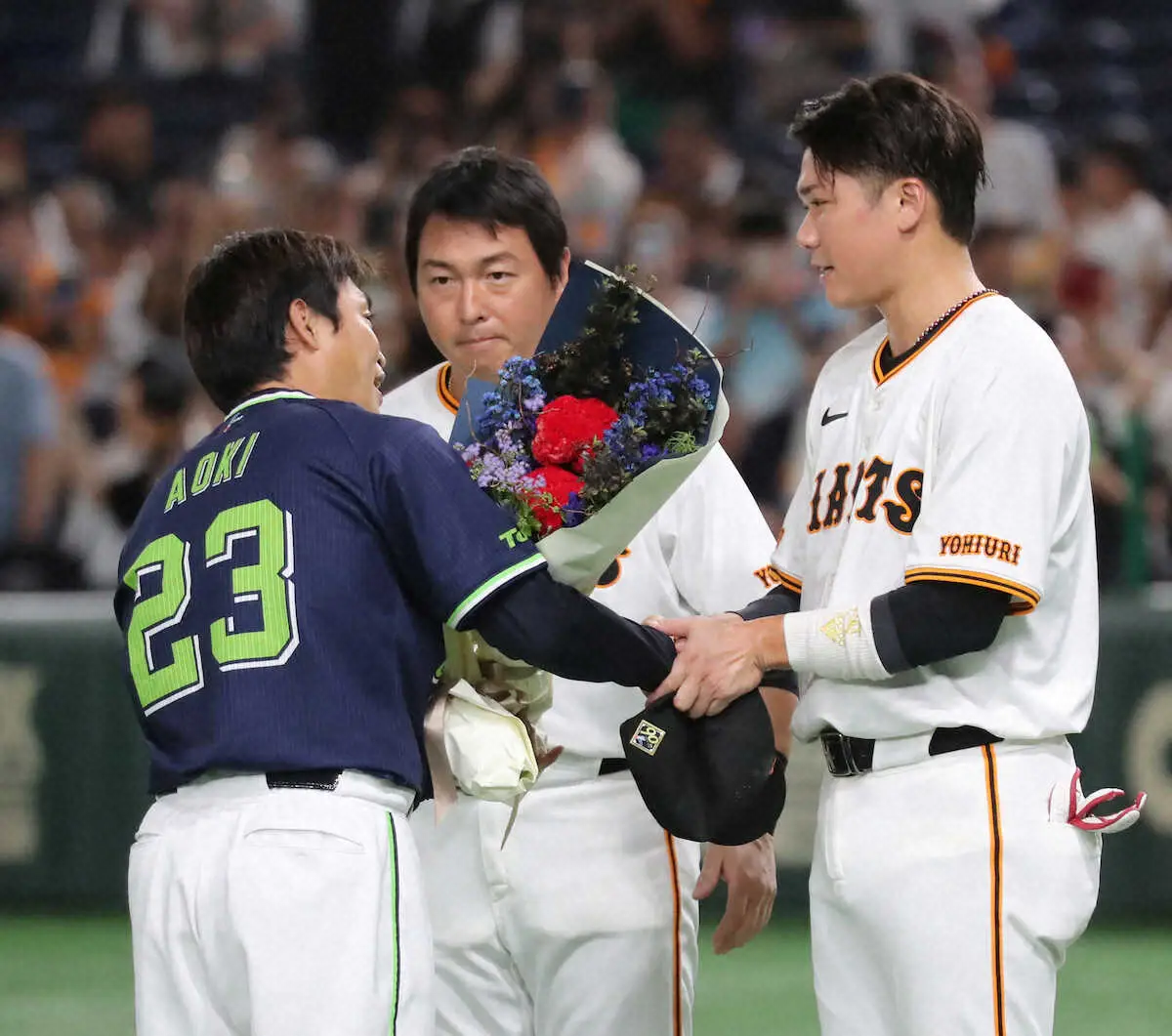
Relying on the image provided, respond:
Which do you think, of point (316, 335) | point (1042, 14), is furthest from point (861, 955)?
point (1042, 14)

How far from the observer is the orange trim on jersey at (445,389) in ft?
12.7

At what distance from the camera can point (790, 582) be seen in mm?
3420

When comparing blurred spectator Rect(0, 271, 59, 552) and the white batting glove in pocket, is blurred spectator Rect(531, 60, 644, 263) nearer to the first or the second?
blurred spectator Rect(0, 271, 59, 552)

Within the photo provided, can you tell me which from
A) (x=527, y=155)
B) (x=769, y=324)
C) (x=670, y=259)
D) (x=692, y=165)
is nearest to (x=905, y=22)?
(x=692, y=165)

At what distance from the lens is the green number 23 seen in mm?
2783

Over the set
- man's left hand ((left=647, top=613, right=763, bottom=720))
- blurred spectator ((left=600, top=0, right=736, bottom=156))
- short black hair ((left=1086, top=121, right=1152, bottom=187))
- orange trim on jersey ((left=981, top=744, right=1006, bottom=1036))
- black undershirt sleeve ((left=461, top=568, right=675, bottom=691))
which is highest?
blurred spectator ((left=600, top=0, right=736, bottom=156))

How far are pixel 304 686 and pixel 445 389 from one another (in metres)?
1.28

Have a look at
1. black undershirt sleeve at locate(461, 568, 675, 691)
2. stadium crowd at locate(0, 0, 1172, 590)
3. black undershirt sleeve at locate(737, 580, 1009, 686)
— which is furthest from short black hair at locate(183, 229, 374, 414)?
stadium crowd at locate(0, 0, 1172, 590)

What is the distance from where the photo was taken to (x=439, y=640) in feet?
9.82

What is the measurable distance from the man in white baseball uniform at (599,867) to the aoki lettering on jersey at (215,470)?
95 centimetres

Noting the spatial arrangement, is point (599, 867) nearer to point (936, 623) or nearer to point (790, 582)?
point (790, 582)

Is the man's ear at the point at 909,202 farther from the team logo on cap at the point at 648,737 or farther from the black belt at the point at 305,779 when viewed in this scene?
the black belt at the point at 305,779

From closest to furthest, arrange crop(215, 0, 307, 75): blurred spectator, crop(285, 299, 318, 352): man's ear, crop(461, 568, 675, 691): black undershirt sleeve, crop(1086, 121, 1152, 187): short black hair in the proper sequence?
crop(461, 568, 675, 691): black undershirt sleeve
crop(285, 299, 318, 352): man's ear
crop(1086, 121, 1152, 187): short black hair
crop(215, 0, 307, 75): blurred spectator

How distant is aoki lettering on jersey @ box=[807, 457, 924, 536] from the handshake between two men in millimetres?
237
